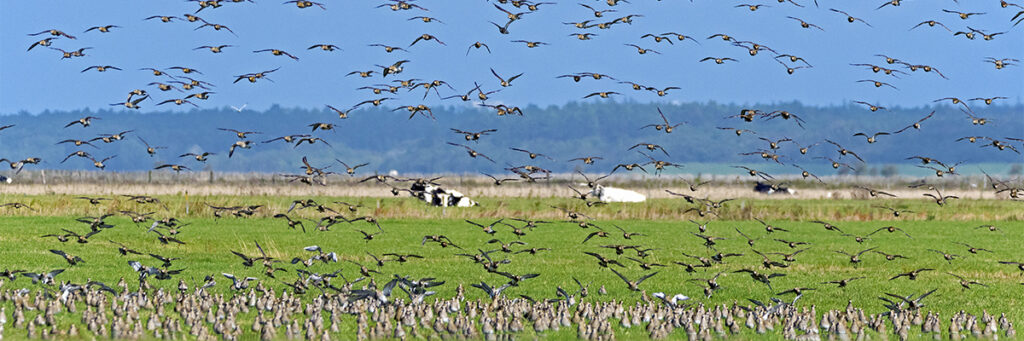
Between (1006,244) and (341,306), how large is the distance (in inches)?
1585

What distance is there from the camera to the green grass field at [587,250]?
32312mm

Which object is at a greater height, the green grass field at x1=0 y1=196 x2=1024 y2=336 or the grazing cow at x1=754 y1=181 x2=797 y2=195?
the grazing cow at x1=754 y1=181 x2=797 y2=195

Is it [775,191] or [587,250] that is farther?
[775,191]

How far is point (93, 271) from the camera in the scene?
35.4 meters

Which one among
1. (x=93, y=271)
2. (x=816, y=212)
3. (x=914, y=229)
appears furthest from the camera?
(x=816, y=212)

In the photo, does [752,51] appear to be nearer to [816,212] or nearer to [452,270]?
[452,270]

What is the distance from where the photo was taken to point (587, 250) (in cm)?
4762

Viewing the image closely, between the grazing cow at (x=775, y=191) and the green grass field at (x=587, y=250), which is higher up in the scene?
the grazing cow at (x=775, y=191)

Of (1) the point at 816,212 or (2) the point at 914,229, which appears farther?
(1) the point at 816,212

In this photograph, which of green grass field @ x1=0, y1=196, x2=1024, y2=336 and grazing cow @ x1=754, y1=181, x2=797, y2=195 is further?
grazing cow @ x1=754, y1=181, x2=797, y2=195

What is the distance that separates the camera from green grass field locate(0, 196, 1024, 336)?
1272 inches

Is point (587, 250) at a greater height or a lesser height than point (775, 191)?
lesser

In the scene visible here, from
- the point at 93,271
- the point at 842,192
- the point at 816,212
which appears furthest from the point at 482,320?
the point at 842,192

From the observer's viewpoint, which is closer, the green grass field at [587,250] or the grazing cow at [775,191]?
the green grass field at [587,250]
